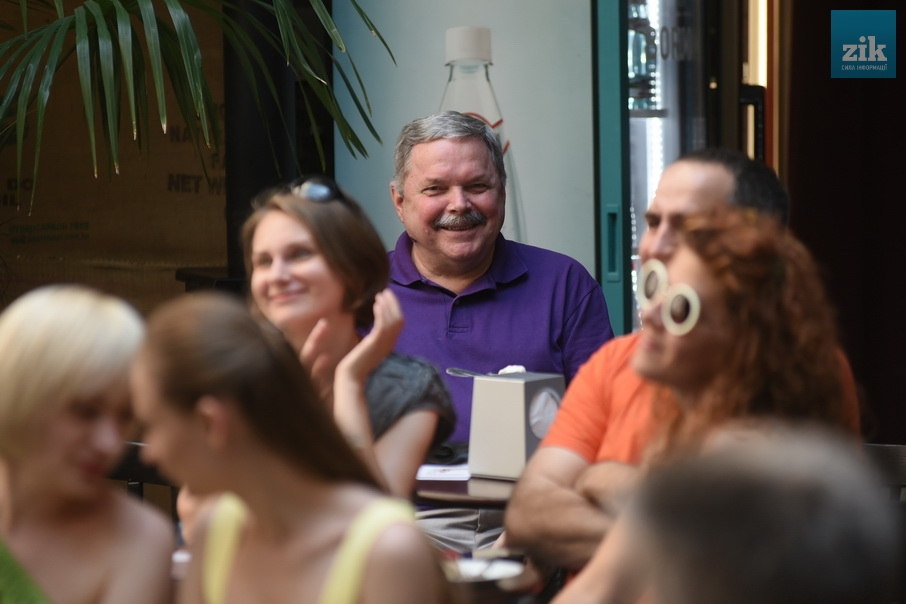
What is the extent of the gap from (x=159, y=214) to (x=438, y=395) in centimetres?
287

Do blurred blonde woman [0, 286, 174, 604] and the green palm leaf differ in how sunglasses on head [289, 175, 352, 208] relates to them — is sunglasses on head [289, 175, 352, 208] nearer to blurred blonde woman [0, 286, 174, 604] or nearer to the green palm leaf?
the green palm leaf

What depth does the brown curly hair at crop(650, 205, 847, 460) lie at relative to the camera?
1518mm

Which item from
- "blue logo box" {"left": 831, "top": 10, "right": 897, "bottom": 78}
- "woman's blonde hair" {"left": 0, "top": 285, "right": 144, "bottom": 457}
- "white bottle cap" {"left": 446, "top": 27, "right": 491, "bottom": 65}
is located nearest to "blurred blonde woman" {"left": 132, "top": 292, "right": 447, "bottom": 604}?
"woman's blonde hair" {"left": 0, "top": 285, "right": 144, "bottom": 457}

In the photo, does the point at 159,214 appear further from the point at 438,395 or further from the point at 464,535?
the point at 438,395

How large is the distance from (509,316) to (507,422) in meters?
0.69

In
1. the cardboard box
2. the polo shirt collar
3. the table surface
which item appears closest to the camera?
the table surface

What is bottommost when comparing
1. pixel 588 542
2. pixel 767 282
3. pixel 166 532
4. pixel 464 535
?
pixel 464 535

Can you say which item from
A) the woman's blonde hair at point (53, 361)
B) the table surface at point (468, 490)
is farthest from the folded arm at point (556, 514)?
the woman's blonde hair at point (53, 361)

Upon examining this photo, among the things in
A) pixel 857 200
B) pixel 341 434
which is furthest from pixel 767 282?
pixel 857 200

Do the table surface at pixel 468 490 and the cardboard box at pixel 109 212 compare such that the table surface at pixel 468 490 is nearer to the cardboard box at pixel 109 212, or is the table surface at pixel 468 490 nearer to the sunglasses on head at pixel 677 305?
the sunglasses on head at pixel 677 305

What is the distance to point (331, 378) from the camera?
2.29 metres

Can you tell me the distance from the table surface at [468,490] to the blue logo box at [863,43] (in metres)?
3.62

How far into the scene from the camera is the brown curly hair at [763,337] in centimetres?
152

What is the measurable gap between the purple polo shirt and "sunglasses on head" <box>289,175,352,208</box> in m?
0.92
